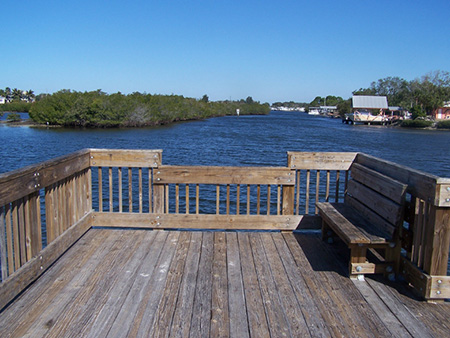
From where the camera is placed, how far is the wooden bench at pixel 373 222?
11.7 feet

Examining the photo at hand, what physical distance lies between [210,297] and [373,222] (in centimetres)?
183

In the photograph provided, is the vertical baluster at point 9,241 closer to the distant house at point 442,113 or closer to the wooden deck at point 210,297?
the wooden deck at point 210,297

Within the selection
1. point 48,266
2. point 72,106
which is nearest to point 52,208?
point 48,266

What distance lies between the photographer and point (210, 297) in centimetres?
326

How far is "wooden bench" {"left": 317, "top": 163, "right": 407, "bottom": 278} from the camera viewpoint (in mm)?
3562

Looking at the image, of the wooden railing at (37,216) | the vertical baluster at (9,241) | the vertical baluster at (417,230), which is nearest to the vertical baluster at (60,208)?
the wooden railing at (37,216)

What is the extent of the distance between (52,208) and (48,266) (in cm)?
56

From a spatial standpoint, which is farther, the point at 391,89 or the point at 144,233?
the point at 391,89

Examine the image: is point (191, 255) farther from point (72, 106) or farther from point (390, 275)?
point (72, 106)

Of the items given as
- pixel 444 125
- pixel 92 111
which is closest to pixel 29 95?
pixel 92 111

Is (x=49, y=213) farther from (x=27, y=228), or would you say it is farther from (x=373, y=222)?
(x=373, y=222)

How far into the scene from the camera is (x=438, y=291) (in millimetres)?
3262

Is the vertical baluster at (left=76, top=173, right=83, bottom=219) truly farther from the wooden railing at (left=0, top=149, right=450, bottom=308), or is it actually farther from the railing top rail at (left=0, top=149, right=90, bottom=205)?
the railing top rail at (left=0, top=149, right=90, bottom=205)

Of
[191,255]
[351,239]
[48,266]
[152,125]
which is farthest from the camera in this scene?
[152,125]
